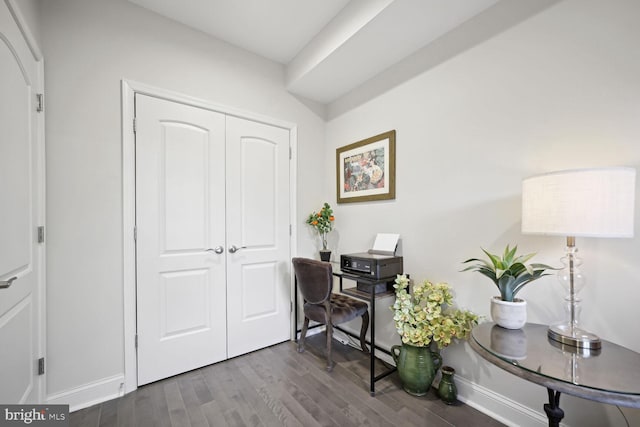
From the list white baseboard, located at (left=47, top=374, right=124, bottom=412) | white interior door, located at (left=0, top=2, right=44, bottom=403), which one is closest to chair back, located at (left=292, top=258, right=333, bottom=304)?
white baseboard, located at (left=47, top=374, right=124, bottom=412)

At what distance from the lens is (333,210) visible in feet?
9.34

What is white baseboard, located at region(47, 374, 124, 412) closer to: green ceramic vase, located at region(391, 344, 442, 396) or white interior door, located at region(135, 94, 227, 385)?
white interior door, located at region(135, 94, 227, 385)

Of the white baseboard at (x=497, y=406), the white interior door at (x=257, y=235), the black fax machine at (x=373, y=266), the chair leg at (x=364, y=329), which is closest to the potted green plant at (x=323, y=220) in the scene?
the white interior door at (x=257, y=235)

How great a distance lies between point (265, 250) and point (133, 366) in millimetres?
1270

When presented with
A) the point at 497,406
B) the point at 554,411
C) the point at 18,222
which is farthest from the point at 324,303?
the point at 18,222

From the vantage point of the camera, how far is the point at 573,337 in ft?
3.55

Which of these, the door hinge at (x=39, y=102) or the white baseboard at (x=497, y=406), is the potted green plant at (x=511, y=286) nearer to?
the white baseboard at (x=497, y=406)

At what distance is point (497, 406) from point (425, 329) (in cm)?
57

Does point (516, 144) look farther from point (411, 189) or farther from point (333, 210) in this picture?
point (333, 210)

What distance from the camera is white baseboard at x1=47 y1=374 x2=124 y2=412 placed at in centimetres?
159

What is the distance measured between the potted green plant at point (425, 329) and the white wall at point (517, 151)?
0.13m

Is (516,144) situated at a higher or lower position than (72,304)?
higher

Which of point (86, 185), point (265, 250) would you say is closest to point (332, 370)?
point (265, 250)

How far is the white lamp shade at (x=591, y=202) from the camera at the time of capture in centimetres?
97
